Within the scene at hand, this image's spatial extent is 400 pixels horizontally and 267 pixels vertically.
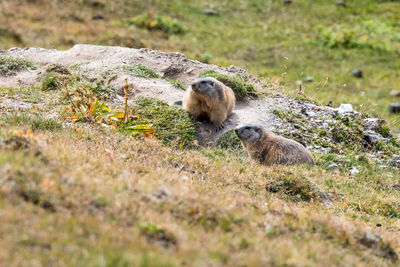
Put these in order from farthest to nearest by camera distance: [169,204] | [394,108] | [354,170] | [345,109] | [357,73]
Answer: [357,73]
[394,108]
[345,109]
[354,170]
[169,204]

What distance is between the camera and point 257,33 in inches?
950

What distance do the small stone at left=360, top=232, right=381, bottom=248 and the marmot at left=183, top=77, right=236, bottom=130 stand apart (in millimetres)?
5498

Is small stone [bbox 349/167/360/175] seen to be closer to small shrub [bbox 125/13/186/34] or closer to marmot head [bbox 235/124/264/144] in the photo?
marmot head [bbox 235/124/264/144]

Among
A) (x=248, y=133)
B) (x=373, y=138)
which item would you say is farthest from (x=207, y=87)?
(x=373, y=138)

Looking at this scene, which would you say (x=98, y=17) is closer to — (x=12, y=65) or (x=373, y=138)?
(x=12, y=65)

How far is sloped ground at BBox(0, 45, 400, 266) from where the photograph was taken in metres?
3.31

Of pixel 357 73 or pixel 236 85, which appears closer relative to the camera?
pixel 236 85

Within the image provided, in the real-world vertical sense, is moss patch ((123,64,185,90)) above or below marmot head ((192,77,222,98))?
below

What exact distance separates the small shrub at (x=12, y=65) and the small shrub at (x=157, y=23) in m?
11.1

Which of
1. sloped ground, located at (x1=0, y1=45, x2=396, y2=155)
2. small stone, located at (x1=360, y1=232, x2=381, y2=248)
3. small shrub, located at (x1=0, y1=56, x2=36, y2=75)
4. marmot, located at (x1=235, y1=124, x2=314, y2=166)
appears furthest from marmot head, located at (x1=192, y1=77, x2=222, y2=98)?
small shrub, located at (x1=0, y1=56, x2=36, y2=75)

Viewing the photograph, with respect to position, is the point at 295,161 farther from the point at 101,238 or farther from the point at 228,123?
the point at 101,238

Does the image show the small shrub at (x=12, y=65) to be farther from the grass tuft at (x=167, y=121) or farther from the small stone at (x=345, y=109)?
the small stone at (x=345, y=109)

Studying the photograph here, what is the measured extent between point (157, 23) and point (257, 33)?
559cm

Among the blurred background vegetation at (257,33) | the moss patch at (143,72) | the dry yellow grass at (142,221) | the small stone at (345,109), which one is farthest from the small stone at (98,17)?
the dry yellow grass at (142,221)
